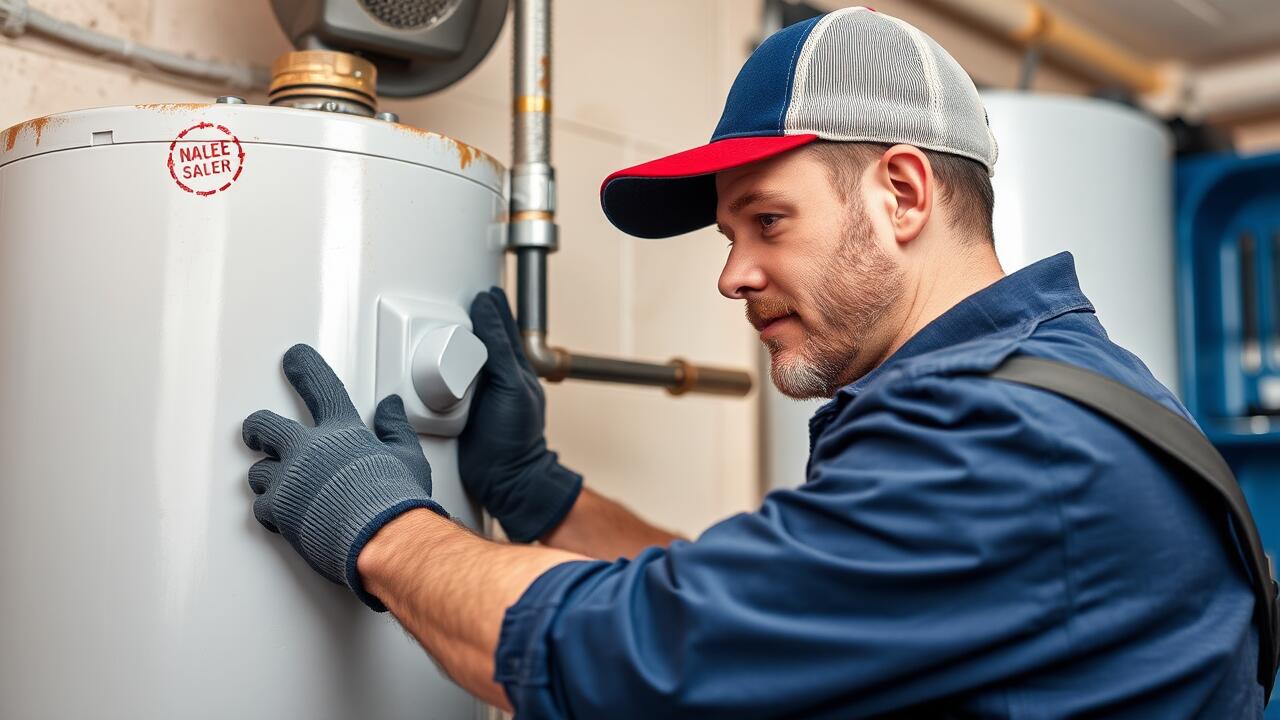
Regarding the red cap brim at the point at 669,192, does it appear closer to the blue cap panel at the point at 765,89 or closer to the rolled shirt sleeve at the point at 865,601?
the blue cap panel at the point at 765,89

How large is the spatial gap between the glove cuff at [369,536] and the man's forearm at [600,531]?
398 mm

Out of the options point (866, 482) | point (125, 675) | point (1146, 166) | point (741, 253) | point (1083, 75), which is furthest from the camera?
point (1083, 75)

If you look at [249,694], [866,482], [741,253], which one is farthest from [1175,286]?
[249,694]

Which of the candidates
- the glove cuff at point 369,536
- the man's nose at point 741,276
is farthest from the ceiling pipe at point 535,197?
the glove cuff at point 369,536

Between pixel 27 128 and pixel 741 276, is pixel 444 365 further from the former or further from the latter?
pixel 27 128

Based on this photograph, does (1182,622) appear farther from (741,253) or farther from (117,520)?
(117,520)

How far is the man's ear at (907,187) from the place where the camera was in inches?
35.5

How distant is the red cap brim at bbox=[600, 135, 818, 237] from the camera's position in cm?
92

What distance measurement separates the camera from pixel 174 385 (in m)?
0.85

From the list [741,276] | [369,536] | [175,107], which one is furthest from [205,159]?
[741,276]

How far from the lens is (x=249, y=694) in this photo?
84 cm

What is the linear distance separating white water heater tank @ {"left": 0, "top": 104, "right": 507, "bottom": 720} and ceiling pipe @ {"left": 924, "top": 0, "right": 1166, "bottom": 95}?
1.49 metres

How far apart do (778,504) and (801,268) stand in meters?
0.25

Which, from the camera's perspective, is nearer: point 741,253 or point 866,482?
point 866,482
